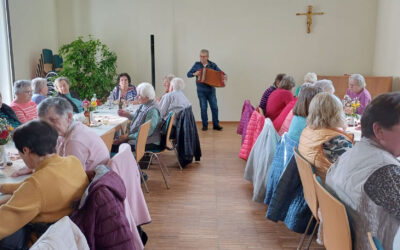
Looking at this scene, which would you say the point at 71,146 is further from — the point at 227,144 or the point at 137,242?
the point at 227,144

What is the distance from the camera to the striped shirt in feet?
12.7

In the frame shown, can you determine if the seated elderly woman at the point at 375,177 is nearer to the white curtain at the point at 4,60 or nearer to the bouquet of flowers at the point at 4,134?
the bouquet of flowers at the point at 4,134

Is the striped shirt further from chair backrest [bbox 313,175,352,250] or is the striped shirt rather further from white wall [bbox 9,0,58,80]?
chair backrest [bbox 313,175,352,250]

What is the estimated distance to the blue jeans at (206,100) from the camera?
24.2ft

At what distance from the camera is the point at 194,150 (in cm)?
489

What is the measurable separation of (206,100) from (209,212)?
4.19m

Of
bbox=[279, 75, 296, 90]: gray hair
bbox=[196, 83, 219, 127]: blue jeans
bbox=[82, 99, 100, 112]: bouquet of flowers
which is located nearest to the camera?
bbox=[82, 99, 100, 112]: bouquet of flowers

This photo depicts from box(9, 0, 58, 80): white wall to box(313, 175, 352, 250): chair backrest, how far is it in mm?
5838

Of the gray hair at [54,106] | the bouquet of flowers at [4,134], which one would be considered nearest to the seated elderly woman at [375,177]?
the gray hair at [54,106]

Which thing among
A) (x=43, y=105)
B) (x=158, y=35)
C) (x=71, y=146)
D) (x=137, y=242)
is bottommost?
(x=137, y=242)

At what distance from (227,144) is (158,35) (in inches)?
120

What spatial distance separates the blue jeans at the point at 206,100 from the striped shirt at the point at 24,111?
Answer: 3.90m

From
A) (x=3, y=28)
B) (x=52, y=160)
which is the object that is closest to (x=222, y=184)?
(x=52, y=160)

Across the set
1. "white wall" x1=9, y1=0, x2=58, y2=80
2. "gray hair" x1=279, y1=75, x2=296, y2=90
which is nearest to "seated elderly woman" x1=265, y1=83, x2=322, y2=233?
"gray hair" x1=279, y1=75, x2=296, y2=90
